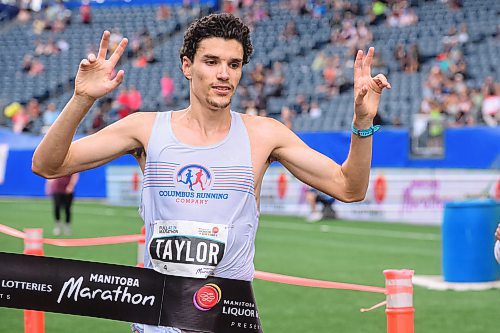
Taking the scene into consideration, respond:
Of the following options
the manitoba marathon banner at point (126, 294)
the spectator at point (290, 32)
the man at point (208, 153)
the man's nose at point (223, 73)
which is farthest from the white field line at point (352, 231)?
the man's nose at point (223, 73)

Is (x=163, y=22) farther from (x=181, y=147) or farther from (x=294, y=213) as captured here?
(x=181, y=147)

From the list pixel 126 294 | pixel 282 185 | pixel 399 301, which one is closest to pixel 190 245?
pixel 126 294

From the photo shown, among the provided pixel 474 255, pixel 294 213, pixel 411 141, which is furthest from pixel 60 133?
pixel 294 213

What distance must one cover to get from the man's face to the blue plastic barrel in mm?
8340

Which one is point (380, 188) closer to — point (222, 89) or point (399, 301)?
point (399, 301)

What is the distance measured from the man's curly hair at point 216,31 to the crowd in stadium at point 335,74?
16.4 m

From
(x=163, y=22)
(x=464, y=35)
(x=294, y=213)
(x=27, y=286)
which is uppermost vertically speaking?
(x=163, y=22)

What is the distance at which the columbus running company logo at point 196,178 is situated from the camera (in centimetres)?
431

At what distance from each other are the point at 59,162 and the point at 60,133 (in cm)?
14

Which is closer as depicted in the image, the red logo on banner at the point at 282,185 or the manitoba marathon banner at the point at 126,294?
the manitoba marathon banner at the point at 126,294

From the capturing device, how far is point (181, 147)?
437 cm

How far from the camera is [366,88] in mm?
4102

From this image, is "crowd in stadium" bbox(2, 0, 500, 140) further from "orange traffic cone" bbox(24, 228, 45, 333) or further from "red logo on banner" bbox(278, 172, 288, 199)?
"orange traffic cone" bbox(24, 228, 45, 333)

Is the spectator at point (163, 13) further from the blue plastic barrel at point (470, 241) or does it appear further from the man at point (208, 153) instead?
the man at point (208, 153)
